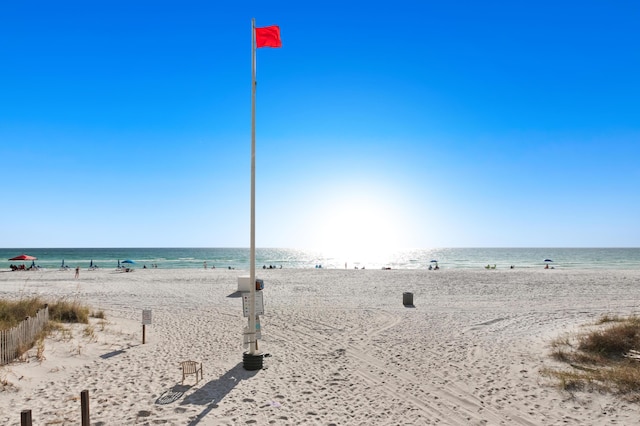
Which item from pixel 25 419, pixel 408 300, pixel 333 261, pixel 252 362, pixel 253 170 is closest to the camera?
pixel 25 419

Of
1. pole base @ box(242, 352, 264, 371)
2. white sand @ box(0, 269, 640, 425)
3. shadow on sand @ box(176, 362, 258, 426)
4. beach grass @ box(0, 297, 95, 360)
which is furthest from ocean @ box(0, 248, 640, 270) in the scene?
shadow on sand @ box(176, 362, 258, 426)

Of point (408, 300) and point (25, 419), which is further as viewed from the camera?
point (408, 300)

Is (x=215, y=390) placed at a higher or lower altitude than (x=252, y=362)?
lower

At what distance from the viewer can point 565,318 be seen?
Answer: 16.5 meters

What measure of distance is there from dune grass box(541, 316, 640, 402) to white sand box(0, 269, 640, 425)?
0.39 metres

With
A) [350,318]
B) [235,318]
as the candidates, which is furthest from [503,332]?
[235,318]

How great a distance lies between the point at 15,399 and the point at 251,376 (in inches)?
182

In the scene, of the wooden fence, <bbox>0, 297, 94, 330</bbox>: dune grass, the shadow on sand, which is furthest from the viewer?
<bbox>0, 297, 94, 330</bbox>: dune grass

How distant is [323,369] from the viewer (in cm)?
998

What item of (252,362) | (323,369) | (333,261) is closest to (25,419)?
(252,362)

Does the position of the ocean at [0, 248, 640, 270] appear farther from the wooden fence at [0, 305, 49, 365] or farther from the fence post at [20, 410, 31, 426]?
the fence post at [20, 410, 31, 426]

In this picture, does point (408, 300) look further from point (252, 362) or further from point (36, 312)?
point (36, 312)

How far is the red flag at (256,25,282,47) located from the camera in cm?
929

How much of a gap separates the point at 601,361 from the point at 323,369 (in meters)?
6.93
